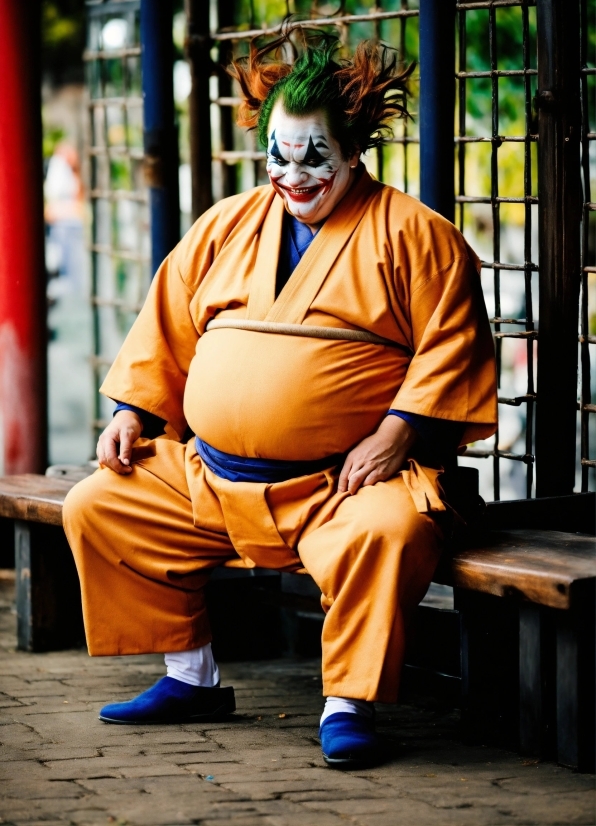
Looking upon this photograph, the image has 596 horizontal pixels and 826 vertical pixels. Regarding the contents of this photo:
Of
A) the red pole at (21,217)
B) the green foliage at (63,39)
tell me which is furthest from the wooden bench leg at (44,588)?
the green foliage at (63,39)

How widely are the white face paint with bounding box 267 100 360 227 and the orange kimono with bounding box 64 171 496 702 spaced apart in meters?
0.06

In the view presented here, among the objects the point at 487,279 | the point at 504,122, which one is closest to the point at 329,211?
the point at 504,122

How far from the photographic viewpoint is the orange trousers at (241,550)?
3430 millimetres

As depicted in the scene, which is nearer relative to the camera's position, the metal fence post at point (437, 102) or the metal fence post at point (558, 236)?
the metal fence post at point (558, 236)

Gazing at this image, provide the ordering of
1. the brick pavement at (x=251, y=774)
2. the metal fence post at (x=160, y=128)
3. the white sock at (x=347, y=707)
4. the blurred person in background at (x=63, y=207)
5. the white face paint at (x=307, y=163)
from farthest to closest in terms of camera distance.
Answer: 1. the blurred person in background at (x=63, y=207)
2. the metal fence post at (x=160, y=128)
3. the white face paint at (x=307, y=163)
4. the white sock at (x=347, y=707)
5. the brick pavement at (x=251, y=774)

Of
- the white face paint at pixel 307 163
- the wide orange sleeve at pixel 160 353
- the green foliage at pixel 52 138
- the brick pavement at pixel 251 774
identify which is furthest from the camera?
the green foliage at pixel 52 138

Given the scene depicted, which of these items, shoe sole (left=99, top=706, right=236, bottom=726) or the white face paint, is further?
shoe sole (left=99, top=706, right=236, bottom=726)

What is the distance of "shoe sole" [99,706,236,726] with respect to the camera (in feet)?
12.7

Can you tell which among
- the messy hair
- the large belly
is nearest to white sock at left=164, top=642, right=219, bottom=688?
the large belly

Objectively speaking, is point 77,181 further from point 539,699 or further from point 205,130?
point 539,699

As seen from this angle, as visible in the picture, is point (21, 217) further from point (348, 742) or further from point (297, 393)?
point (348, 742)

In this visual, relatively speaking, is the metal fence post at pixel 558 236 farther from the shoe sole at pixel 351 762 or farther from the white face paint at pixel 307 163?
the shoe sole at pixel 351 762

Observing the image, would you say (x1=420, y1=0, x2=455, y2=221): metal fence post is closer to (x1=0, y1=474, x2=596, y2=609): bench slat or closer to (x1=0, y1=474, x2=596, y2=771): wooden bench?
(x1=0, y1=474, x2=596, y2=771): wooden bench

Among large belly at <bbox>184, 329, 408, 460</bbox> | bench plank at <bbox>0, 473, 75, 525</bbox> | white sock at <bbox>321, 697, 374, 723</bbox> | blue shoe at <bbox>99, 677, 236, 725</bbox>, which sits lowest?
blue shoe at <bbox>99, 677, 236, 725</bbox>
